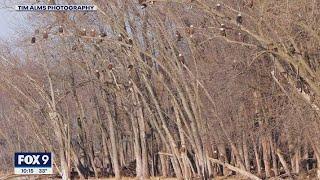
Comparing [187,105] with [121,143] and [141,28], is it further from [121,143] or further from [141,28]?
[121,143]

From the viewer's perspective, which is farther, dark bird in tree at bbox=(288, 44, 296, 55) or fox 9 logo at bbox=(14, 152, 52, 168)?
fox 9 logo at bbox=(14, 152, 52, 168)

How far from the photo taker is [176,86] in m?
28.3

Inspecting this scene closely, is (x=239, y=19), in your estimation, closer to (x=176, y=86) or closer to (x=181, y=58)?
(x=181, y=58)

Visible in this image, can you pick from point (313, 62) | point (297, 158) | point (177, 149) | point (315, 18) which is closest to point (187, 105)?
point (177, 149)

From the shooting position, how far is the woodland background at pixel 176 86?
18.7 metres
